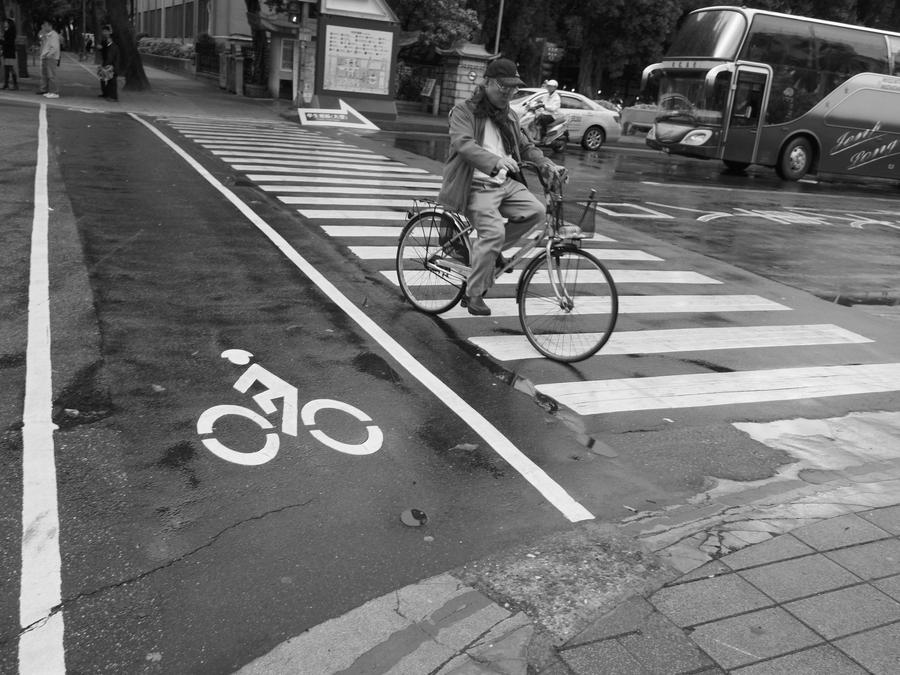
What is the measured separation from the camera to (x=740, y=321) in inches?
310

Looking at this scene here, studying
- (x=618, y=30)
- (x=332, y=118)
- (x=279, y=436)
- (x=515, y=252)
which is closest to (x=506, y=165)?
(x=515, y=252)

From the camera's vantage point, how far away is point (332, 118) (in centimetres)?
2452

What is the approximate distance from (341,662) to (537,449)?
211cm

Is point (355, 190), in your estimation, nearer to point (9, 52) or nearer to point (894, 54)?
point (9, 52)

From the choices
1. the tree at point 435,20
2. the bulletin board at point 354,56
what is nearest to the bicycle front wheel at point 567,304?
the bulletin board at point 354,56

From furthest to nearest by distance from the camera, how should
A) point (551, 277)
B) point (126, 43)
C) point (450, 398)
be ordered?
point (126, 43) < point (551, 277) < point (450, 398)

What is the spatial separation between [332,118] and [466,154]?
19.4 metres

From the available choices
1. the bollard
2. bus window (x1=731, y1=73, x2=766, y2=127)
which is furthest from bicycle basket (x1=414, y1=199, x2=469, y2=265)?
the bollard

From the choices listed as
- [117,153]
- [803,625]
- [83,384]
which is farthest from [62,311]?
[117,153]

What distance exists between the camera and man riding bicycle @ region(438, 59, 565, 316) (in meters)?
6.07

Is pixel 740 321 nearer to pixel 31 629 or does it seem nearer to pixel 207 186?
pixel 31 629

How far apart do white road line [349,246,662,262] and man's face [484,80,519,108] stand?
1.16 m

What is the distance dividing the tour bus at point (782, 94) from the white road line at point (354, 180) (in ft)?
33.8

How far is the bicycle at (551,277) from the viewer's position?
239 inches
